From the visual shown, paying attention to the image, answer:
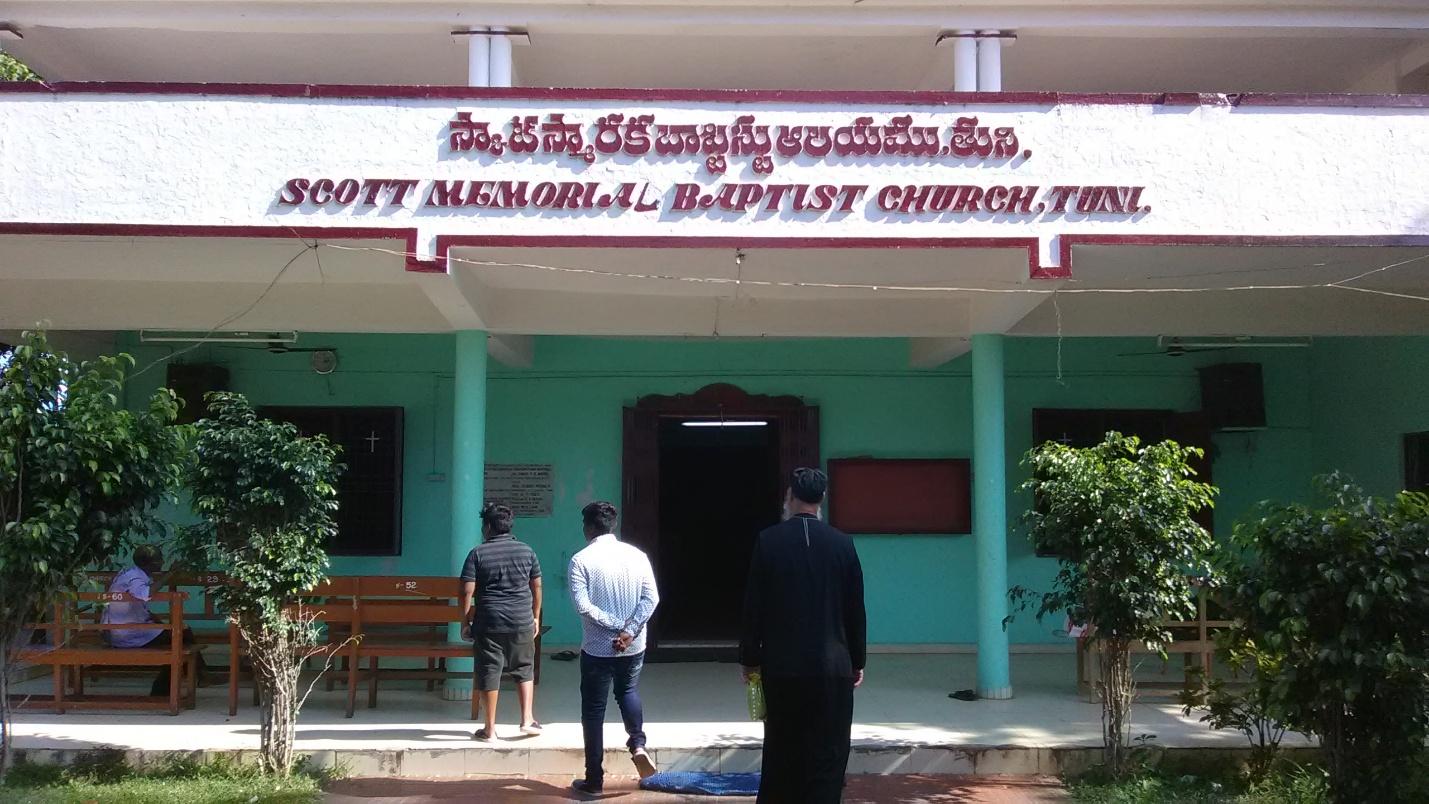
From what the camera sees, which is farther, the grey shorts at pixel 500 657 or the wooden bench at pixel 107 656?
the wooden bench at pixel 107 656

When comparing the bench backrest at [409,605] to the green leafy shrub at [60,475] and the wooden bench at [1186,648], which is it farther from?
the wooden bench at [1186,648]

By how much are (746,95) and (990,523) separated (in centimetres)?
365

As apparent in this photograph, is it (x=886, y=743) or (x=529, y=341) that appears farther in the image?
(x=529, y=341)

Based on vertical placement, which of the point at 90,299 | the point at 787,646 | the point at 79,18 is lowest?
the point at 787,646

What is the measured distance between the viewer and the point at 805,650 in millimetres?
4562

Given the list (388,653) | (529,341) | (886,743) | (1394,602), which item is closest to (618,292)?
(529,341)

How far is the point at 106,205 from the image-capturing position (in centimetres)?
734

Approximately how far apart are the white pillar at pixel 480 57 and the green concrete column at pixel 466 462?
6.21 ft

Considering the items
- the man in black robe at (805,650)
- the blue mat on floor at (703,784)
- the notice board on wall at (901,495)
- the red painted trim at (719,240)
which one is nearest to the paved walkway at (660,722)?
the blue mat on floor at (703,784)

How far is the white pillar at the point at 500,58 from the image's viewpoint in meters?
8.00

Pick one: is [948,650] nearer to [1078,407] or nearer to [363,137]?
[1078,407]

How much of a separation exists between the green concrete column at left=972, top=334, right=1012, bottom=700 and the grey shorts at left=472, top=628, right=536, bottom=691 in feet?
11.4

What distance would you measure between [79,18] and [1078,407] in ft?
29.6

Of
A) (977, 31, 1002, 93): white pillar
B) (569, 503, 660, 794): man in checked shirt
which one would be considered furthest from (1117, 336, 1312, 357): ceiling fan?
(569, 503, 660, 794): man in checked shirt
